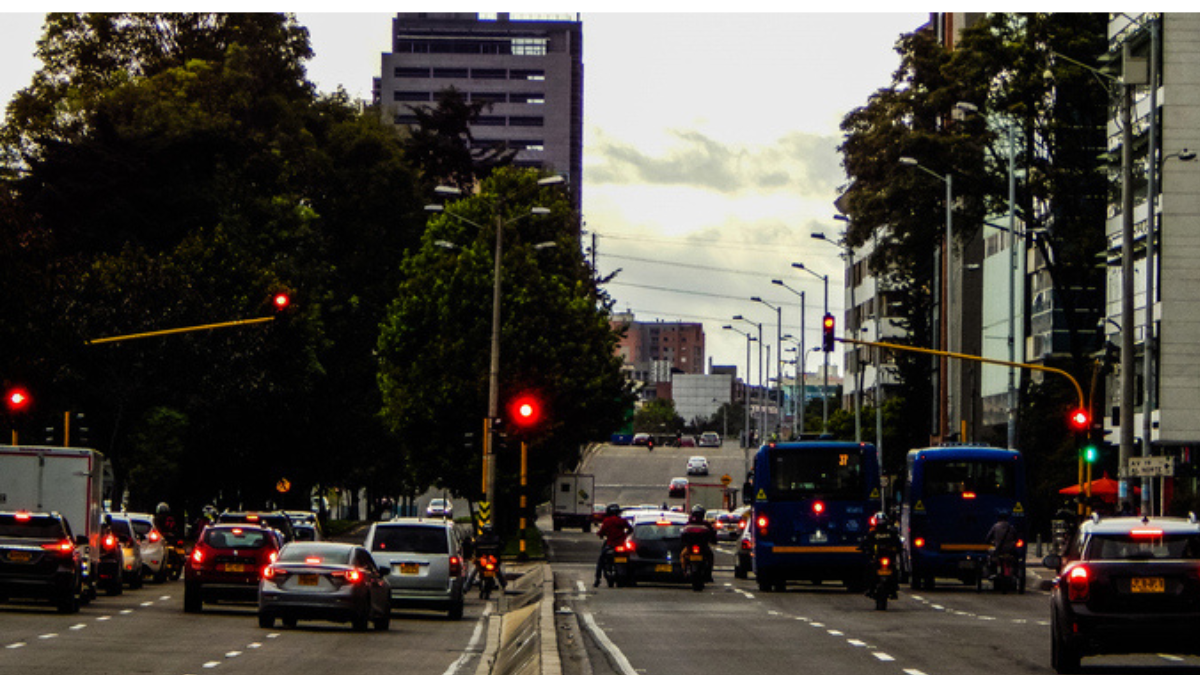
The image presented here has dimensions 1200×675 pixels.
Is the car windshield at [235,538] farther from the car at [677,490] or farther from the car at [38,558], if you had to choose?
the car at [677,490]

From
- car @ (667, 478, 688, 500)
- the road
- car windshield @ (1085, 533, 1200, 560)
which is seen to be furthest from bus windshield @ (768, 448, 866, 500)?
car @ (667, 478, 688, 500)

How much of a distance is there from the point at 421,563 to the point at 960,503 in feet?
51.1

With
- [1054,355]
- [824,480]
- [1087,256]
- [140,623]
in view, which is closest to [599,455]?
[1054,355]

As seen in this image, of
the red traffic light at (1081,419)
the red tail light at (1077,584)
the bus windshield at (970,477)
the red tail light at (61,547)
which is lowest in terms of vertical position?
the red tail light at (61,547)

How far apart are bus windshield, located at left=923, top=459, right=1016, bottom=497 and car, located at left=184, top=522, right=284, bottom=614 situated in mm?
16193

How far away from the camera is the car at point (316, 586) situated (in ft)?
98.1

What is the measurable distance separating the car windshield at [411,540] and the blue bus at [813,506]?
1043 centimetres

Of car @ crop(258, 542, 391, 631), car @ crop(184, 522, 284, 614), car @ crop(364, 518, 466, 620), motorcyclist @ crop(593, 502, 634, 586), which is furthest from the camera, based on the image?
motorcyclist @ crop(593, 502, 634, 586)

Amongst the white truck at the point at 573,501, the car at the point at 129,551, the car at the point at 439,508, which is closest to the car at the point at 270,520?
the car at the point at 129,551

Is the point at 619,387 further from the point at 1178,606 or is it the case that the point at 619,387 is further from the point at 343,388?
the point at 1178,606

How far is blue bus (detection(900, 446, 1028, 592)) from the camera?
4666cm

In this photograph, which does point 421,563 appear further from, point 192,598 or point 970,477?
point 970,477

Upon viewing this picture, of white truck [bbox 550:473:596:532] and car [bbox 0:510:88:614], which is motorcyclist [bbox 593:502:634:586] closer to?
car [bbox 0:510:88:614]

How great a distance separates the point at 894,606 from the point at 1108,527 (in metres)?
17.4
